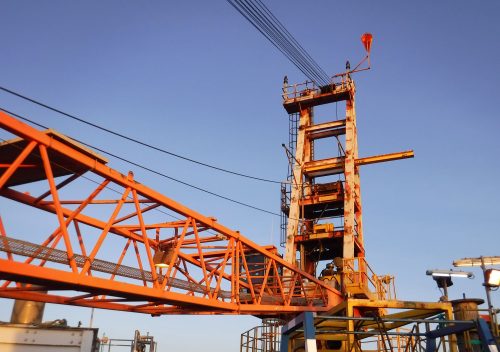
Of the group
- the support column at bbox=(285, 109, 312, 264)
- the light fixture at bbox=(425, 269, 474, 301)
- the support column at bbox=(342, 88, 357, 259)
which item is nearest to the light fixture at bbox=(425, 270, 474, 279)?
the light fixture at bbox=(425, 269, 474, 301)

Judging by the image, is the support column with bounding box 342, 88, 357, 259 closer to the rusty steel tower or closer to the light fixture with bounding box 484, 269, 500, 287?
the rusty steel tower

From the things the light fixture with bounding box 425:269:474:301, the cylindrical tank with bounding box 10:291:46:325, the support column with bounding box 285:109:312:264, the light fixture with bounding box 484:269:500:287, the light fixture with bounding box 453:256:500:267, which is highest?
the support column with bounding box 285:109:312:264

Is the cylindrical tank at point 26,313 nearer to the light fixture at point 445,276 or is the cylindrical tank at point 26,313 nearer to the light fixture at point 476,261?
the light fixture at point 445,276

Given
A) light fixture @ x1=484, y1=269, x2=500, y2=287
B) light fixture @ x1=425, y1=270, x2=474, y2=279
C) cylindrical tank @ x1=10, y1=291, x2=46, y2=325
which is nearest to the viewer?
light fixture @ x1=484, y1=269, x2=500, y2=287

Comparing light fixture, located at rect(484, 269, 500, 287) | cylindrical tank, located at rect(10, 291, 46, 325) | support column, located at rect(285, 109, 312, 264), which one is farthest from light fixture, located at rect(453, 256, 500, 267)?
cylindrical tank, located at rect(10, 291, 46, 325)

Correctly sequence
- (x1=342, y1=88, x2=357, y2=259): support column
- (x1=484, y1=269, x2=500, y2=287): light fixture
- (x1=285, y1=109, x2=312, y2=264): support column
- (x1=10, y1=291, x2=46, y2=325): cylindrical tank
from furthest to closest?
(x1=285, y1=109, x2=312, y2=264): support column
(x1=342, y1=88, x2=357, y2=259): support column
(x1=10, y1=291, x2=46, y2=325): cylindrical tank
(x1=484, y1=269, x2=500, y2=287): light fixture

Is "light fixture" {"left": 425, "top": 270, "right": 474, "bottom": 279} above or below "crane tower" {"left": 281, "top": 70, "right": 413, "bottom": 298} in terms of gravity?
below

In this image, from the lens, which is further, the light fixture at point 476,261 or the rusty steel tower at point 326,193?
the rusty steel tower at point 326,193

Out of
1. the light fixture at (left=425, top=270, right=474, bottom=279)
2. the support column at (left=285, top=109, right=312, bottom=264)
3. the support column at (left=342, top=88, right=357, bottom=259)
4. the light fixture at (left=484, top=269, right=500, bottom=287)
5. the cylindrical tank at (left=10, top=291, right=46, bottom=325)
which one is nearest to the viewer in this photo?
the light fixture at (left=484, top=269, right=500, bottom=287)

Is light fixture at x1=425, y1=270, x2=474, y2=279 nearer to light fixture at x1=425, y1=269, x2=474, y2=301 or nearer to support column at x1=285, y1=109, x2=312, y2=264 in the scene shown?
light fixture at x1=425, y1=269, x2=474, y2=301

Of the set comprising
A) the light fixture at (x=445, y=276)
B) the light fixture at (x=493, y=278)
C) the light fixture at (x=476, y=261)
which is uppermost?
the light fixture at (x=476, y=261)

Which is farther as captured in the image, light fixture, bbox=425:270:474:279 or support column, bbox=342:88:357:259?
support column, bbox=342:88:357:259

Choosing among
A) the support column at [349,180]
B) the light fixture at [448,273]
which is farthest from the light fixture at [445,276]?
the support column at [349,180]

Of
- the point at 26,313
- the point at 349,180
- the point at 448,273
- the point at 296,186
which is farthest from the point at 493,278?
the point at 296,186
